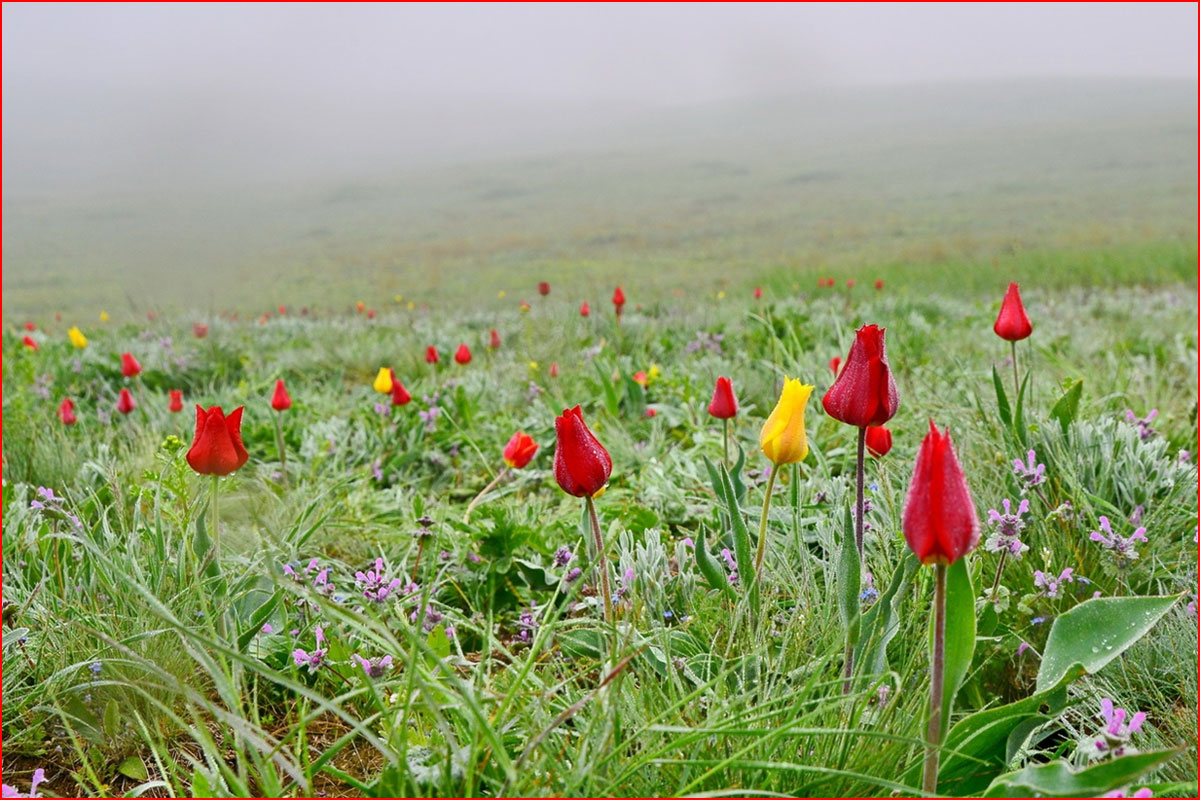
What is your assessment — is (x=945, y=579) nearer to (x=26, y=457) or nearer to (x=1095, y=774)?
(x=1095, y=774)

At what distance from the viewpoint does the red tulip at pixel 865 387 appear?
130cm

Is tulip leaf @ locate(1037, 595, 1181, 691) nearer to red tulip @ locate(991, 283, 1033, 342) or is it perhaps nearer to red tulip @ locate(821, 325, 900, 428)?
red tulip @ locate(821, 325, 900, 428)

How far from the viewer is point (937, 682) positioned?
1.07 meters

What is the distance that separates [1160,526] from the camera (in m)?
2.12

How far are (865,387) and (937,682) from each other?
17.2 inches

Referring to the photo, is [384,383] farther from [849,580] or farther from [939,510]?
[939,510]

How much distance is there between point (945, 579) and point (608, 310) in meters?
5.55

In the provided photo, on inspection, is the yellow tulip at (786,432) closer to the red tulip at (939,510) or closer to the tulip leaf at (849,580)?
the tulip leaf at (849,580)

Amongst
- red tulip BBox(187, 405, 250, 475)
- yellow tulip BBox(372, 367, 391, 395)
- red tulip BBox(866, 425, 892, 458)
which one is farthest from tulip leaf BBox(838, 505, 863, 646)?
yellow tulip BBox(372, 367, 391, 395)

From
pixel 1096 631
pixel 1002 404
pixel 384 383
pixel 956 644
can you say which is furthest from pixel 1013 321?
pixel 384 383

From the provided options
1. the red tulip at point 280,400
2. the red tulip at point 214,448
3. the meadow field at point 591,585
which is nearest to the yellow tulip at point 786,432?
the meadow field at point 591,585

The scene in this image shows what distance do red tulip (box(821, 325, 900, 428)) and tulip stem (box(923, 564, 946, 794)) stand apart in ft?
0.99

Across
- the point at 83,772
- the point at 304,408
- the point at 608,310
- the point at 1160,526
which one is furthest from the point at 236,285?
the point at 1160,526

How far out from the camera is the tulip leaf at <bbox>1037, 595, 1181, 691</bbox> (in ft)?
4.09
